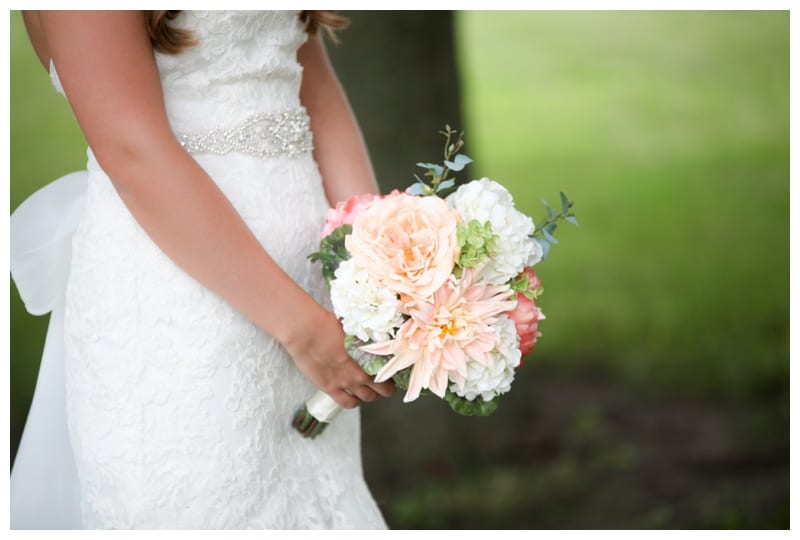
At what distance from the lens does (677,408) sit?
16.7ft

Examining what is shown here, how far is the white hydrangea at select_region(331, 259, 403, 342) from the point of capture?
1.76 meters

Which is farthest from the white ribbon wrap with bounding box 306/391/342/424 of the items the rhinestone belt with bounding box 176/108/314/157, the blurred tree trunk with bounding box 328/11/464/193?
the blurred tree trunk with bounding box 328/11/464/193

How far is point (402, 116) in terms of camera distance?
13.5 feet

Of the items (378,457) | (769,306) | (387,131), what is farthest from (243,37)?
(769,306)

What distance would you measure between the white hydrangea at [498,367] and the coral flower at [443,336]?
0.07ft

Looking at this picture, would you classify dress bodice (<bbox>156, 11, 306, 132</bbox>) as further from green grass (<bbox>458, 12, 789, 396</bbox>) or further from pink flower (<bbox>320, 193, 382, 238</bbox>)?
green grass (<bbox>458, 12, 789, 396</bbox>)

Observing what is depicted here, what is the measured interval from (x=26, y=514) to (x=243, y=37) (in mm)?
1344

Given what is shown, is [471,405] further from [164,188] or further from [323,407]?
[164,188]

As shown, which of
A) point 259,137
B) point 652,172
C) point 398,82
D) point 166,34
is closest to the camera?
point 166,34

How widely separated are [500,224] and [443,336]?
0.86ft

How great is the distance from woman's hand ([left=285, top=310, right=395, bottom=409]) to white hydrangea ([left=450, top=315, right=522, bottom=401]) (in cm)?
20

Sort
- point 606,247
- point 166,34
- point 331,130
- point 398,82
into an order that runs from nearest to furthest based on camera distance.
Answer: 1. point 166,34
2. point 331,130
3. point 398,82
4. point 606,247

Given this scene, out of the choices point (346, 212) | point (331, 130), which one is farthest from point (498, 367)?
point (331, 130)
